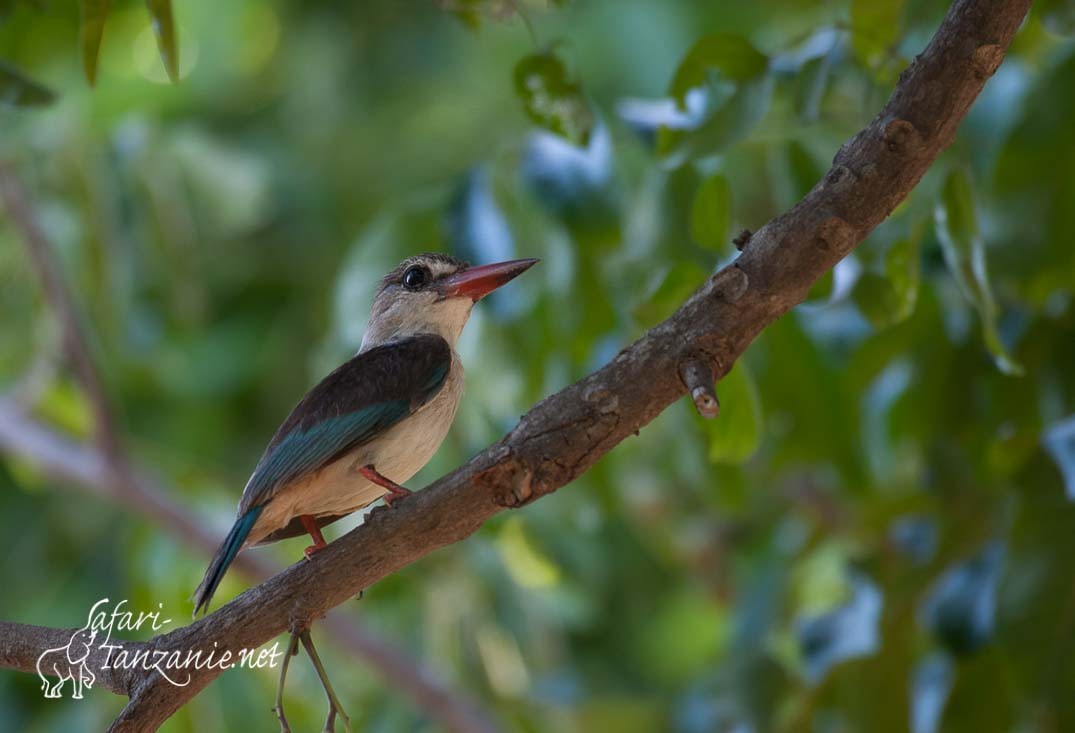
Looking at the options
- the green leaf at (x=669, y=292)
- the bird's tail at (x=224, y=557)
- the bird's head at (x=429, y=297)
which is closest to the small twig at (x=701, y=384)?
the green leaf at (x=669, y=292)

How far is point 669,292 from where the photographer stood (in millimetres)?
3482

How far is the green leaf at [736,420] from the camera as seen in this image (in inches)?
138

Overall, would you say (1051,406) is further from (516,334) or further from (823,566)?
(823,566)

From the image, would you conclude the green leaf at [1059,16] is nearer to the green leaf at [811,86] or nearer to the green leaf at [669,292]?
the green leaf at [811,86]

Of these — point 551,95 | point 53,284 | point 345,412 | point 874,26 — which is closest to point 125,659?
point 345,412

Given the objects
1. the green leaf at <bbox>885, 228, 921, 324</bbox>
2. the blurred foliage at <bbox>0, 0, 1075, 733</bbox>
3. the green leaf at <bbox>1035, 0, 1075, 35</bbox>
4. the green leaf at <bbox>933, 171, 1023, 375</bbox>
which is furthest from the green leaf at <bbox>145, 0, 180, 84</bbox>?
the green leaf at <bbox>1035, 0, 1075, 35</bbox>

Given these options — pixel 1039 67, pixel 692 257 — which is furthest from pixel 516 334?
pixel 1039 67

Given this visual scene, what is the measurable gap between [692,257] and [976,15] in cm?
138

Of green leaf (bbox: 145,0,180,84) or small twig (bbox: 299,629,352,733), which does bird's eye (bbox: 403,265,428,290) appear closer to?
green leaf (bbox: 145,0,180,84)

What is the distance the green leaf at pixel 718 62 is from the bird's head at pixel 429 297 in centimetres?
84

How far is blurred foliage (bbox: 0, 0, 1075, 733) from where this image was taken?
3.98 metres

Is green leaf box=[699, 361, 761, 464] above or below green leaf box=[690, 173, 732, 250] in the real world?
below

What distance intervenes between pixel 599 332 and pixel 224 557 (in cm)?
164

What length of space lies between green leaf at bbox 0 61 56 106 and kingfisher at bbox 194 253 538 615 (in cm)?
101
